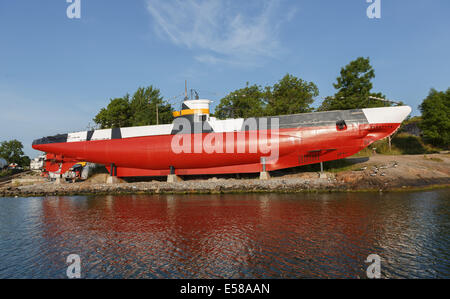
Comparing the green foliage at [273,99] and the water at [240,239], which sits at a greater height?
the green foliage at [273,99]

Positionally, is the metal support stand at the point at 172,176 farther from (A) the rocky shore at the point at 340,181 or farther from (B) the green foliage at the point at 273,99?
(B) the green foliage at the point at 273,99

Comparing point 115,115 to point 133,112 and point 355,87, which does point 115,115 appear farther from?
→ point 355,87

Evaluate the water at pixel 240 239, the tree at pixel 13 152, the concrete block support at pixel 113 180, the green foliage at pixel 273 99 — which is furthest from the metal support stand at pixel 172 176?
the tree at pixel 13 152

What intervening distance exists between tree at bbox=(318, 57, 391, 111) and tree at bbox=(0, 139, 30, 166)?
8797 centimetres

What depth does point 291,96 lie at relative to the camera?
175 feet

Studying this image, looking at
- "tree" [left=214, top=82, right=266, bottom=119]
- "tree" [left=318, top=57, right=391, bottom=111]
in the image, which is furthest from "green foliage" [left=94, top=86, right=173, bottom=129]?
"tree" [left=318, top=57, right=391, bottom=111]

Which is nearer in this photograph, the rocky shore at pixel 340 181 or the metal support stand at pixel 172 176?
the rocky shore at pixel 340 181

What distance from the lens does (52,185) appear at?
31.6 meters

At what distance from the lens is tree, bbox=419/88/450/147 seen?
36.4m

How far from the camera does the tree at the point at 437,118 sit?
3638 cm

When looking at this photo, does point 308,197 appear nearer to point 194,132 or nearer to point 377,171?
point 377,171

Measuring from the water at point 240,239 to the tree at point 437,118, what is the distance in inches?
905

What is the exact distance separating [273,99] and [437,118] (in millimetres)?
29154
